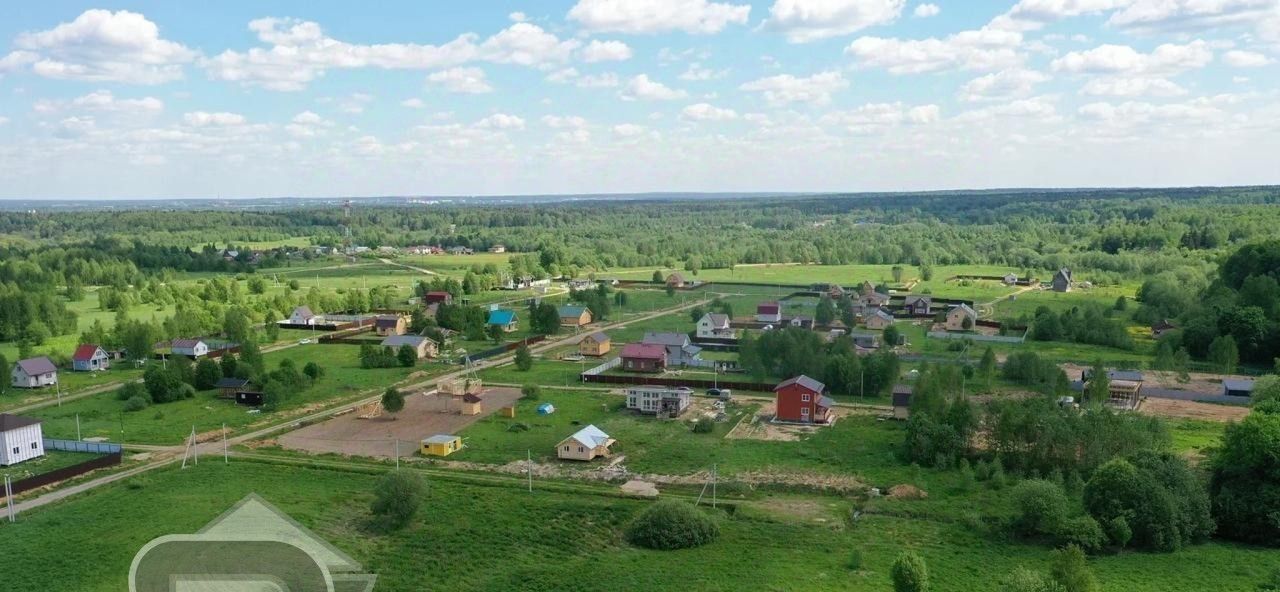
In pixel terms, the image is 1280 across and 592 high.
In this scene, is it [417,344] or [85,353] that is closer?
[85,353]

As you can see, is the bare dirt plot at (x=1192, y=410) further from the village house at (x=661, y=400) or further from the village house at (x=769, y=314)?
the village house at (x=769, y=314)

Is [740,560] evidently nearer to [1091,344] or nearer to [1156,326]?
[1091,344]

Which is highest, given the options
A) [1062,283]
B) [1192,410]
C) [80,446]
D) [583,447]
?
[1062,283]

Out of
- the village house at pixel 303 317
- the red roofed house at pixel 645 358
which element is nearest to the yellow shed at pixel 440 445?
the red roofed house at pixel 645 358

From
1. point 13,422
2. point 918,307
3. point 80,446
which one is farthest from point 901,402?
point 918,307

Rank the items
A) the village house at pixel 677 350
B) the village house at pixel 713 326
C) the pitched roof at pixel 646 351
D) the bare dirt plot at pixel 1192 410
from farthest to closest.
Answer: the village house at pixel 713 326 → the village house at pixel 677 350 → the pitched roof at pixel 646 351 → the bare dirt plot at pixel 1192 410

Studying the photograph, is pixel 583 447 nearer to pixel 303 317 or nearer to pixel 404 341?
pixel 404 341

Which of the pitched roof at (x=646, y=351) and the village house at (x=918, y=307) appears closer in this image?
the pitched roof at (x=646, y=351)

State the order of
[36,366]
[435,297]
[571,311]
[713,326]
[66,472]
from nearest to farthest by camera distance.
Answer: [66,472] → [36,366] → [713,326] → [571,311] → [435,297]
